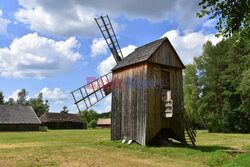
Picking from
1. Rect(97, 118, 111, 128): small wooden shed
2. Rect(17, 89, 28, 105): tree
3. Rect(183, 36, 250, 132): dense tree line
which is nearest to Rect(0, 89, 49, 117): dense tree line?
Rect(17, 89, 28, 105): tree

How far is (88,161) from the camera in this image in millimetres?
9320

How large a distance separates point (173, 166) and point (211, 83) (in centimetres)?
3165

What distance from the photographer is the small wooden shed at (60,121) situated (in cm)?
5519

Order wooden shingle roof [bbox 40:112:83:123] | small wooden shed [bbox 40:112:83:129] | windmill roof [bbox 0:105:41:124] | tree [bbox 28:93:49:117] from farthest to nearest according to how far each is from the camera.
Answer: tree [bbox 28:93:49:117], wooden shingle roof [bbox 40:112:83:123], small wooden shed [bbox 40:112:83:129], windmill roof [bbox 0:105:41:124]

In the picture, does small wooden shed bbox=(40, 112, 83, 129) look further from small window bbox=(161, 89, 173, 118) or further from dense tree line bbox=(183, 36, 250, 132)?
small window bbox=(161, 89, 173, 118)

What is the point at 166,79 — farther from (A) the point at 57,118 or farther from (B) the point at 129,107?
(A) the point at 57,118

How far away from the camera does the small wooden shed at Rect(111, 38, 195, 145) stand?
48.5ft

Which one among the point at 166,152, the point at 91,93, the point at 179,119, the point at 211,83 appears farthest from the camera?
the point at 211,83

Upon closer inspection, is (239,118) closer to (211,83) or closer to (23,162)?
(211,83)

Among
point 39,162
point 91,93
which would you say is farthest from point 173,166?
point 91,93

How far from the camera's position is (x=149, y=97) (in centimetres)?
1490

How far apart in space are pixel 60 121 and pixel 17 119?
15693 millimetres

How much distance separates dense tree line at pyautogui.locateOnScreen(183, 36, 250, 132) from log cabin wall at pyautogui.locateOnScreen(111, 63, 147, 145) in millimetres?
23232

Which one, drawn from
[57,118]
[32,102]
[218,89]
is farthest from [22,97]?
[218,89]
